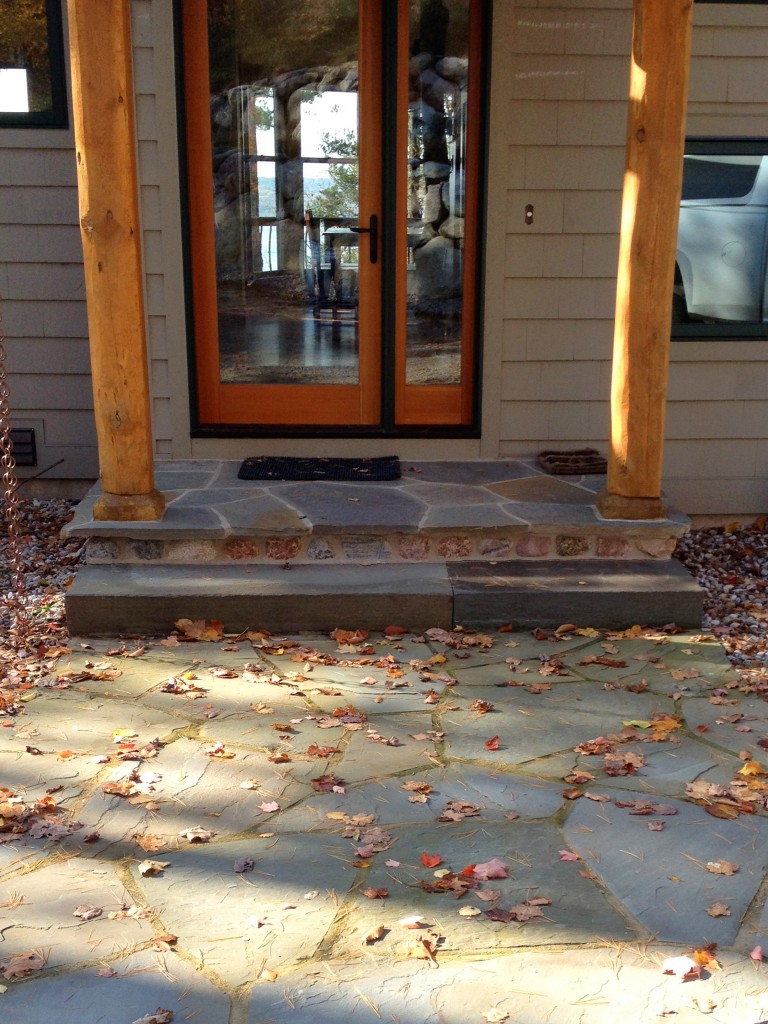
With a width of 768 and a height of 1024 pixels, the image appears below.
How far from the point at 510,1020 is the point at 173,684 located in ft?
6.65

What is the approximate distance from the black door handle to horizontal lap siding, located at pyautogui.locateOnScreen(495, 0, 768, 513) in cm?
70

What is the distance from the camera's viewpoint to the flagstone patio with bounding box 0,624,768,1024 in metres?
2.38

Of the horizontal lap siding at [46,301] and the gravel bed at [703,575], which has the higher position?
the horizontal lap siding at [46,301]

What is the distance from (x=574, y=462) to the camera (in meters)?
5.70

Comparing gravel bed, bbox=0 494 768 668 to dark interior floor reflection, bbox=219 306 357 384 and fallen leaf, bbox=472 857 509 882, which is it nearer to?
dark interior floor reflection, bbox=219 306 357 384

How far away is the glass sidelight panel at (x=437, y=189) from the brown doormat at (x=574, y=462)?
0.69m

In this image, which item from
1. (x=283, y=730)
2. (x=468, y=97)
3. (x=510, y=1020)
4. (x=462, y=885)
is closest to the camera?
(x=510, y=1020)

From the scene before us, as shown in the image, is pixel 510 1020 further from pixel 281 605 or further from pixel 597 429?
pixel 597 429

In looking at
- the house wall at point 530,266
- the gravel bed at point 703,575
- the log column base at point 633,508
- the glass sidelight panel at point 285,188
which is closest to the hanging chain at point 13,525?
the gravel bed at point 703,575

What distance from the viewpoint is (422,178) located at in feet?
18.6

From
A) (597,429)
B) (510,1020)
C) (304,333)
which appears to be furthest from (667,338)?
(510,1020)

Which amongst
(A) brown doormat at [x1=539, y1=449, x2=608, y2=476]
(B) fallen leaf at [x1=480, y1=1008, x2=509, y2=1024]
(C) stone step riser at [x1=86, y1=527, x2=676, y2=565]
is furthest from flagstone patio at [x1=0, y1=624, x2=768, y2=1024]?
(A) brown doormat at [x1=539, y1=449, x2=608, y2=476]

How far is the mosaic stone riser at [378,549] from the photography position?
4.71 metres

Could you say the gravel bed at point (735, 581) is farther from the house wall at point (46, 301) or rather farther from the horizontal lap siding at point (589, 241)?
the house wall at point (46, 301)
